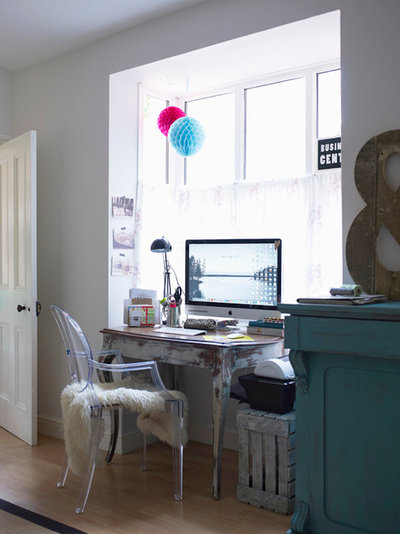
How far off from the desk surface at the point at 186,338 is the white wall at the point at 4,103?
193cm

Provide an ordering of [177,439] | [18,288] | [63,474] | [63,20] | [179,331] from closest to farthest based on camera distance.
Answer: [177,439] → [63,474] → [179,331] → [63,20] → [18,288]

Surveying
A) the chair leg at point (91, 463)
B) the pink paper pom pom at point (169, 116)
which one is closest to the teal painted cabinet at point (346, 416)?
the chair leg at point (91, 463)

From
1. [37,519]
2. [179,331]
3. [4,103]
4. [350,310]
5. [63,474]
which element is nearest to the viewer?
[350,310]

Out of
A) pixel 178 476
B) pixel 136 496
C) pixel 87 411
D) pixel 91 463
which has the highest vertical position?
pixel 87 411

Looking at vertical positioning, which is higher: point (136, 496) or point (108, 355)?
point (108, 355)

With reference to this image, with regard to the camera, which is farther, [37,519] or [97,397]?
[97,397]

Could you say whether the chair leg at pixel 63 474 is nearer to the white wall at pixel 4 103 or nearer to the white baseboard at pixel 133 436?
the white baseboard at pixel 133 436

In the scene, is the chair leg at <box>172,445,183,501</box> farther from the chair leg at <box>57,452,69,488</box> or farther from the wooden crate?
the chair leg at <box>57,452,69,488</box>

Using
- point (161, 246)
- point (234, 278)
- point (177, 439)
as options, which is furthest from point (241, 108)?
point (177, 439)

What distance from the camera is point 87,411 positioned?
105 inches

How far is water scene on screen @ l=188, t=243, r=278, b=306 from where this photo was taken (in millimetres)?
3129

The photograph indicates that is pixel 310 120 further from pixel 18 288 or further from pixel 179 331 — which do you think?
pixel 18 288

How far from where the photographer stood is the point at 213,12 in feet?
10.2

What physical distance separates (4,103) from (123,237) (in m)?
1.52
